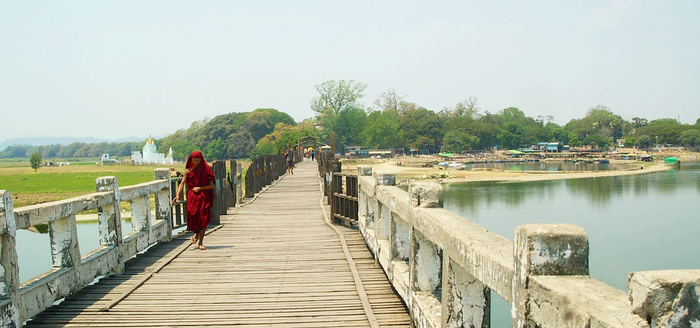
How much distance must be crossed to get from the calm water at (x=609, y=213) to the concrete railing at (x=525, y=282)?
40.8 feet

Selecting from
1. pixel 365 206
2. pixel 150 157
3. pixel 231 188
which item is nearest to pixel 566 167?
pixel 150 157

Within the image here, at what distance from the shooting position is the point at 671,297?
166 cm

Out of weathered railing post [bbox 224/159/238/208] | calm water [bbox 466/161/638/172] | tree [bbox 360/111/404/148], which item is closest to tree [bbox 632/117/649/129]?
calm water [bbox 466/161/638/172]

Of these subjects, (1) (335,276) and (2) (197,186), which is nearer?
(1) (335,276)

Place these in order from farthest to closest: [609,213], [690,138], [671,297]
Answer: [690,138], [609,213], [671,297]

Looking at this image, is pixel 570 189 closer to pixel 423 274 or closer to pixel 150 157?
pixel 423 274

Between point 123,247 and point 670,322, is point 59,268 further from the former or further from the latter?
point 670,322

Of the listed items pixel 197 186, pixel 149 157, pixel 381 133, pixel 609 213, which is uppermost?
pixel 381 133

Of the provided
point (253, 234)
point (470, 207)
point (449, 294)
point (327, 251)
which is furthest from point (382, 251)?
point (470, 207)

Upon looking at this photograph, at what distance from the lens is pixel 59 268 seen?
18.4 feet

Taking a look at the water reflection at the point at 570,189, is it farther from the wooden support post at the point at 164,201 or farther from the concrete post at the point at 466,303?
the concrete post at the point at 466,303

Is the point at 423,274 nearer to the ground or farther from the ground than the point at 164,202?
nearer to the ground

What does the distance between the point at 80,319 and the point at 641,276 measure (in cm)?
474

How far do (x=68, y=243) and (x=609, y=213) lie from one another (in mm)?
34940
